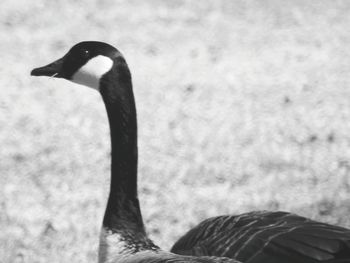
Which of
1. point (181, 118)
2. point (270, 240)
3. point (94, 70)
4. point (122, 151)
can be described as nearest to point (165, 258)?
point (270, 240)

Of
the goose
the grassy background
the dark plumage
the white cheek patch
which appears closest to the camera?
the dark plumage

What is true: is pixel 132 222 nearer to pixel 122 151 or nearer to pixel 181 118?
pixel 122 151

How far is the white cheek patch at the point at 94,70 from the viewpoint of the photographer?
4090 mm

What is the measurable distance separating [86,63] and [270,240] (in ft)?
3.84

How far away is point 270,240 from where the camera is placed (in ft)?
12.3

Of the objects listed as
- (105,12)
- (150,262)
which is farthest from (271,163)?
(150,262)

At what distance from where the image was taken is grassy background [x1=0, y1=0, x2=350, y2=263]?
5.20 m

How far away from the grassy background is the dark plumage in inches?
42.6

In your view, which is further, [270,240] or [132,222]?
[132,222]

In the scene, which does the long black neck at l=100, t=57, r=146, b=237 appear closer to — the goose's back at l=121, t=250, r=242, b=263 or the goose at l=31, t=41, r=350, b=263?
the goose at l=31, t=41, r=350, b=263

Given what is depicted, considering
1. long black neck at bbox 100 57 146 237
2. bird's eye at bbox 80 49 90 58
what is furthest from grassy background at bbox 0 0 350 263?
bird's eye at bbox 80 49 90 58

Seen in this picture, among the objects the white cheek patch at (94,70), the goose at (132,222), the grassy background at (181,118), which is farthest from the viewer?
the grassy background at (181,118)

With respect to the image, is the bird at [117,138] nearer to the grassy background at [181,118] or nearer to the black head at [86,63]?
the black head at [86,63]

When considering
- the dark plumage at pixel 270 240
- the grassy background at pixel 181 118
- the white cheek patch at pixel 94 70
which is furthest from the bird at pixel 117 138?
the grassy background at pixel 181 118
